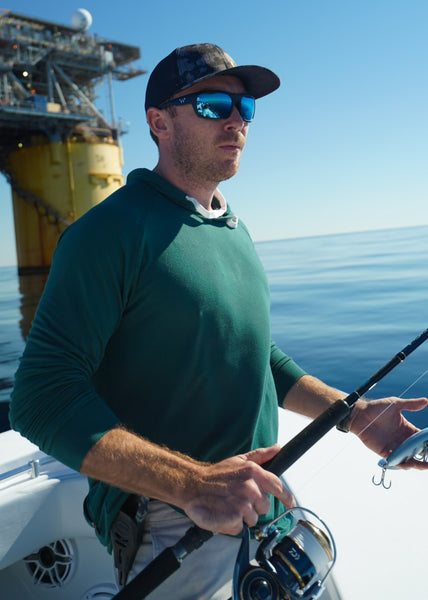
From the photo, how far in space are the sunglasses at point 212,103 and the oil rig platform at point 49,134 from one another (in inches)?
915

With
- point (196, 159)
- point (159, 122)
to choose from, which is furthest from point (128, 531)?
point (159, 122)

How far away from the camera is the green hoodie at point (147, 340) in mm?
1126

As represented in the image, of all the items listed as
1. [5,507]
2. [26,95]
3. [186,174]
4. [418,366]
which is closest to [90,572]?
[5,507]

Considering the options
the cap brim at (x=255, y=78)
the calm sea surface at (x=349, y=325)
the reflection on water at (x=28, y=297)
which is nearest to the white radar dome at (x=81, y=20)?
the reflection on water at (x=28, y=297)

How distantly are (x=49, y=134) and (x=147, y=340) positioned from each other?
87.4 feet

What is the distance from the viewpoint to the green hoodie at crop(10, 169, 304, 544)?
44.3 inches

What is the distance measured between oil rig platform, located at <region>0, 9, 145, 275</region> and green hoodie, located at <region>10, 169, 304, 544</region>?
23.4 m

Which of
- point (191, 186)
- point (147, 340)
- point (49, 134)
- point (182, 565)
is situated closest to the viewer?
point (147, 340)

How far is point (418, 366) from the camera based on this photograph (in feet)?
19.4

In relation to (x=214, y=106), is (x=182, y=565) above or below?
below

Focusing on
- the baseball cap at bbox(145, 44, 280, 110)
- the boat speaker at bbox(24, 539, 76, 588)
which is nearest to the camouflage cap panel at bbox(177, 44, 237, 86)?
the baseball cap at bbox(145, 44, 280, 110)

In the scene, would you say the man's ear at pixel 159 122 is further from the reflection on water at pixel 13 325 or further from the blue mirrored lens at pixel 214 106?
the reflection on water at pixel 13 325

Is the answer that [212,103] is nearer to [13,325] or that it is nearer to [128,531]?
[128,531]

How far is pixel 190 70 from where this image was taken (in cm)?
147
